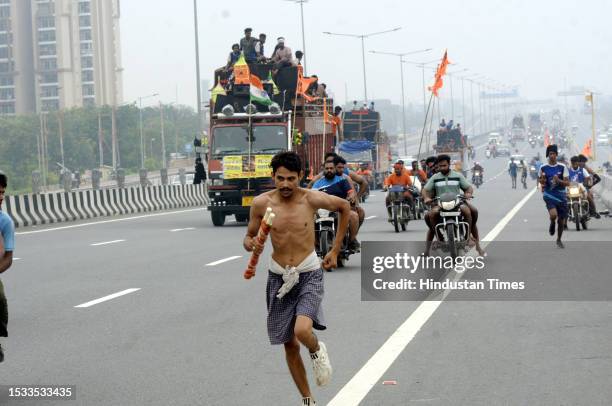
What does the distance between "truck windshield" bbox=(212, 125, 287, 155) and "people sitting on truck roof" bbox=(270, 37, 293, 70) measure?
329 centimetres

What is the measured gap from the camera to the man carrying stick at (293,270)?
7324mm

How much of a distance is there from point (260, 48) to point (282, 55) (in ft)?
1.90

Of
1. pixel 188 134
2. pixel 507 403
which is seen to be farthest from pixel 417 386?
pixel 188 134

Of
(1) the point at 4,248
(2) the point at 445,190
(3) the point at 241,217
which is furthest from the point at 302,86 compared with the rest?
(1) the point at 4,248

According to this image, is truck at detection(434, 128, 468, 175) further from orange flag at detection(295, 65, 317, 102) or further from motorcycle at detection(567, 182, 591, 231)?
motorcycle at detection(567, 182, 591, 231)

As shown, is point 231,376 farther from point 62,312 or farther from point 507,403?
point 62,312

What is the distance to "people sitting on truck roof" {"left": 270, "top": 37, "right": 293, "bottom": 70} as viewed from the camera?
32344mm

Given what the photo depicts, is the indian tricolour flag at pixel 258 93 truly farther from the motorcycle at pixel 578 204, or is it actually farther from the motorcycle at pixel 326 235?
the motorcycle at pixel 326 235

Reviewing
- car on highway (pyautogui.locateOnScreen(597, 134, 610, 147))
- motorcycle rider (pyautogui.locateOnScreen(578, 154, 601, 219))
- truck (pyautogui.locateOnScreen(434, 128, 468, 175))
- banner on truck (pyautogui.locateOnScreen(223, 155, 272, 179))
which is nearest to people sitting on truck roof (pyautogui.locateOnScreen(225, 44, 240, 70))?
banner on truck (pyautogui.locateOnScreen(223, 155, 272, 179))

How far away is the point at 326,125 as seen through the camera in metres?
34.3

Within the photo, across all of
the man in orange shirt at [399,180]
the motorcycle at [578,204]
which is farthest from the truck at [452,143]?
the motorcycle at [578,204]

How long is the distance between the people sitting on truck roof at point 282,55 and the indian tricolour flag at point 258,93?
1.95 m

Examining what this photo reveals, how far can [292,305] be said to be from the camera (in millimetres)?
7480

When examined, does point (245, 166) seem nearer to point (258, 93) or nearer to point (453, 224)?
point (258, 93)
